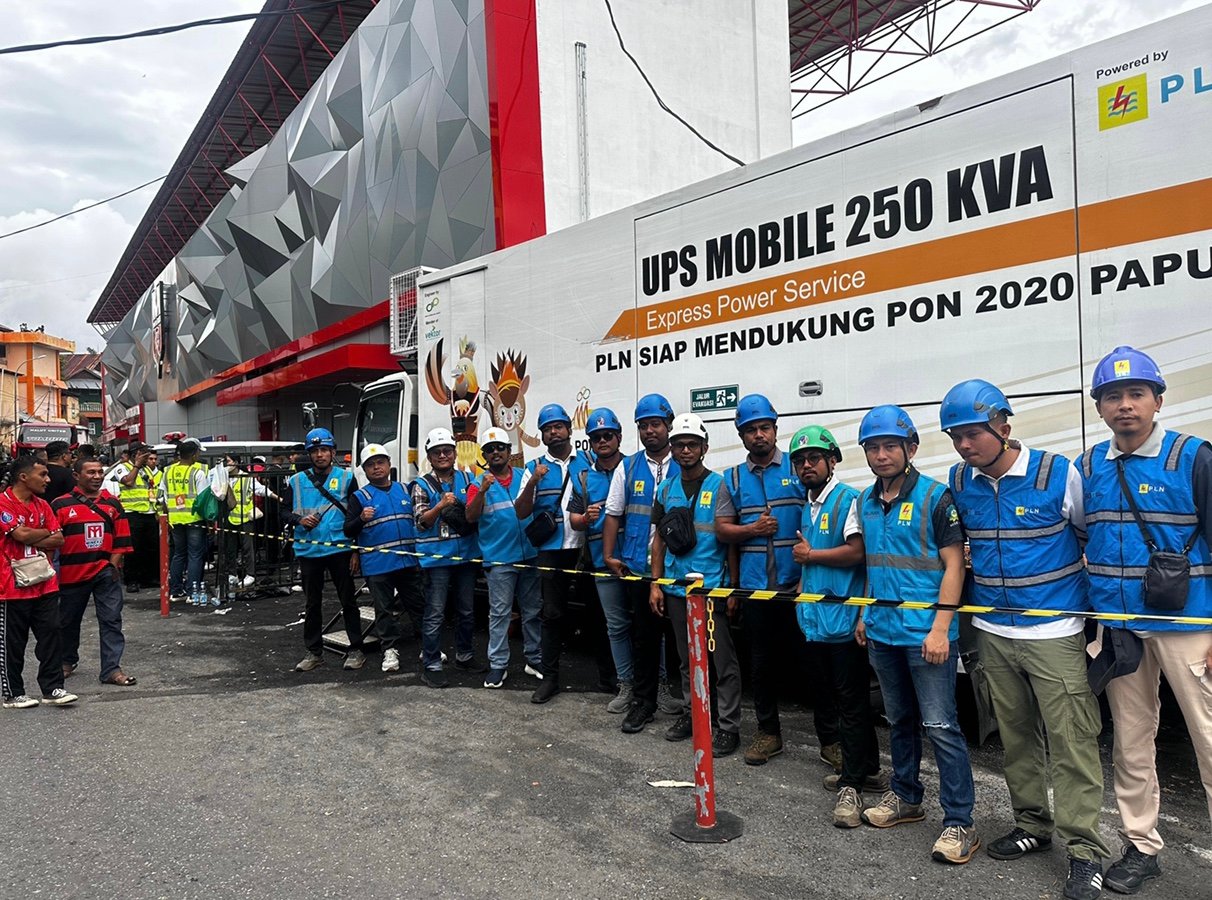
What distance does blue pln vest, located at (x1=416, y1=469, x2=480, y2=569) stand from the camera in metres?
6.39

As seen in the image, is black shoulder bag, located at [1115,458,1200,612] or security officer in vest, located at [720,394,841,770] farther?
security officer in vest, located at [720,394,841,770]

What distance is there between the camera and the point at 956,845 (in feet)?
11.1

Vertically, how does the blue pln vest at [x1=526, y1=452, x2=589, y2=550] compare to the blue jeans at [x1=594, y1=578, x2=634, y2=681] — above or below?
above

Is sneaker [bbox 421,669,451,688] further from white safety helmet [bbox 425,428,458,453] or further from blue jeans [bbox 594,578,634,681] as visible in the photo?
white safety helmet [bbox 425,428,458,453]

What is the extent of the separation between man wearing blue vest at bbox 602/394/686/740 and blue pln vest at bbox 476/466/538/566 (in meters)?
1.04

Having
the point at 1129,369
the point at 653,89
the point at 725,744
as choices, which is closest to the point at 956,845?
the point at 725,744

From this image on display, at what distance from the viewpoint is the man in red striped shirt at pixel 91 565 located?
6266 millimetres

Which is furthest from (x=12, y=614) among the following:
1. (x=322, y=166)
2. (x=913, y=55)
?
(x=913, y=55)

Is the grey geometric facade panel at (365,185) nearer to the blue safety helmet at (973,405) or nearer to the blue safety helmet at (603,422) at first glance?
the blue safety helmet at (603,422)

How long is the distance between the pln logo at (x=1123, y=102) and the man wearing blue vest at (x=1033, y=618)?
5.36ft

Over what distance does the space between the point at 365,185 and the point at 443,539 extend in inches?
577

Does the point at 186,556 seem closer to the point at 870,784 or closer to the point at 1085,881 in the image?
the point at 870,784

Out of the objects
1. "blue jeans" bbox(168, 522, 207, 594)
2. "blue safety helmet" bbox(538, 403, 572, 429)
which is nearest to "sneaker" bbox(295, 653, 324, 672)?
A: "blue safety helmet" bbox(538, 403, 572, 429)

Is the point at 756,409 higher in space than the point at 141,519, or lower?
higher
